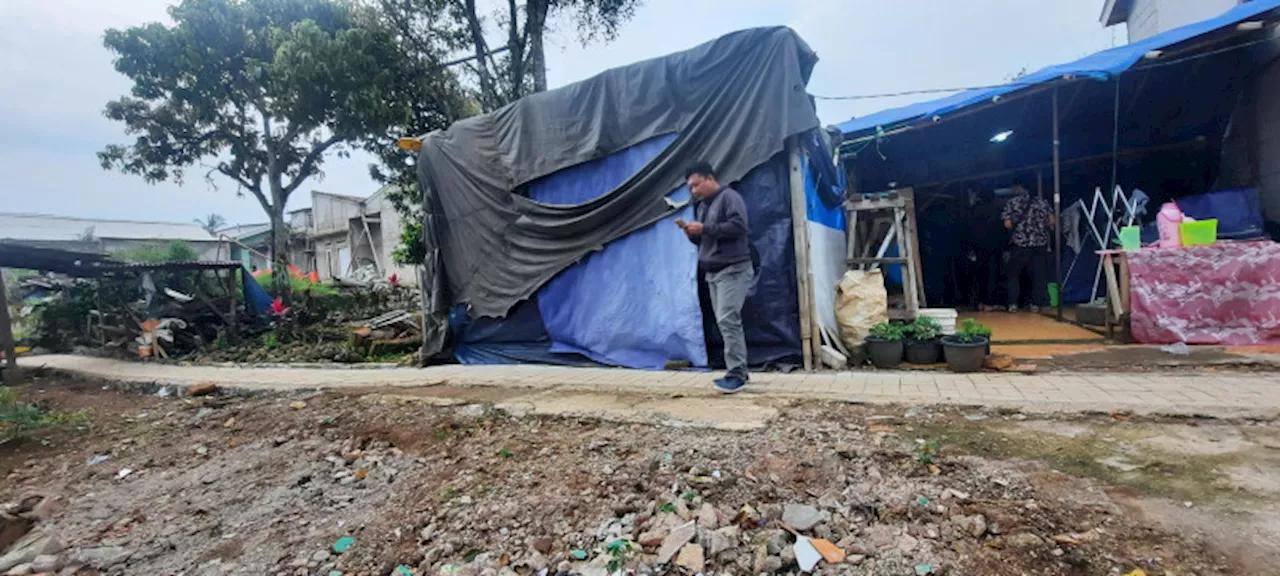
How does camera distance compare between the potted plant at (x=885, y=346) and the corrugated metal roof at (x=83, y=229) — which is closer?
the potted plant at (x=885, y=346)

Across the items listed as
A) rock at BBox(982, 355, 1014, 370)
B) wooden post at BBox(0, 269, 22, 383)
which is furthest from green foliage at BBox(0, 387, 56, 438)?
rock at BBox(982, 355, 1014, 370)

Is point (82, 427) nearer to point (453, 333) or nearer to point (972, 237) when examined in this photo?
point (453, 333)

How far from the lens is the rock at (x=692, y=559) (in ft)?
6.09

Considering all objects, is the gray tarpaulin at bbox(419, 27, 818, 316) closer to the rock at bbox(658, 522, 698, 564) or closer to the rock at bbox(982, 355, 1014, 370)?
the rock at bbox(982, 355, 1014, 370)

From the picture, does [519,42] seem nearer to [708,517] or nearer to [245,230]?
[708,517]

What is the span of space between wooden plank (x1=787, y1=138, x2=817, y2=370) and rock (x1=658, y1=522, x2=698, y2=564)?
111 inches

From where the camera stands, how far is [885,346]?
15.1ft

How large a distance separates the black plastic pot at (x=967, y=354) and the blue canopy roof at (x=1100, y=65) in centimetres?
342

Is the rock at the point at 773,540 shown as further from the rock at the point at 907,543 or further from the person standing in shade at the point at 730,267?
the person standing in shade at the point at 730,267

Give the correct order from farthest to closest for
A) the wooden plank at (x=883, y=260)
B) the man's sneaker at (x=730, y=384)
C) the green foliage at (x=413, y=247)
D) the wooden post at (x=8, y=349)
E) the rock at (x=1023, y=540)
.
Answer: the wooden post at (x=8, y=349), the green foliage at (x=413, y=247), the wooden plank at (x=883, y=260), the man's sneaker at (x=730, y=384), the rock at (x=1023, y=540)

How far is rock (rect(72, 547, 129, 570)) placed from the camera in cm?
230

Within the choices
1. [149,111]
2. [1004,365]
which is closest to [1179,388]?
[1004,365]

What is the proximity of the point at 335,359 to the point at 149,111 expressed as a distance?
13434 millimetres

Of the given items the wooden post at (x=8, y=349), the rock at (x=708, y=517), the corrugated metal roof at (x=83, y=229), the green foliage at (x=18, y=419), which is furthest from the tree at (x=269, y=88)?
the corrugated metal roof at (x=83, y=229)
